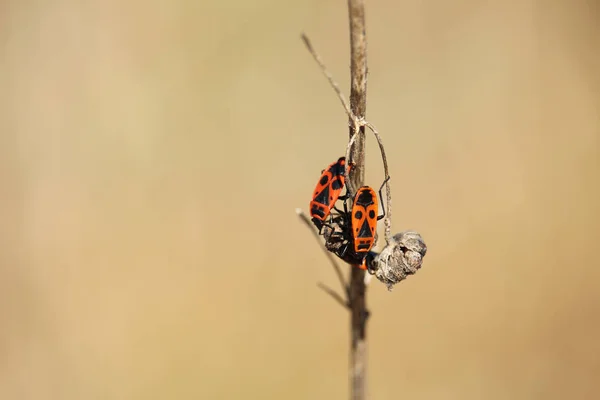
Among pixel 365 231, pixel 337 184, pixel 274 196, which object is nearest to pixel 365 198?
pixel 365 231

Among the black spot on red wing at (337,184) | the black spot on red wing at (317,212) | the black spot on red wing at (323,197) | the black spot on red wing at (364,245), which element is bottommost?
the black spot on red wing at (364,245)

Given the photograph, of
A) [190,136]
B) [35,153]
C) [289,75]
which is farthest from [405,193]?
[35,153]

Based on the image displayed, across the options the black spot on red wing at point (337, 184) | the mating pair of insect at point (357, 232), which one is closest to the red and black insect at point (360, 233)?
the mating pair of insect at point (357, 232)

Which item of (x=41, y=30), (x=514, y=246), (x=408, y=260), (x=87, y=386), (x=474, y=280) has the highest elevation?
(x=41, y=30)

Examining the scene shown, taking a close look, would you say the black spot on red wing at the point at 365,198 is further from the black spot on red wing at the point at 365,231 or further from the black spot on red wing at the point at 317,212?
the black spot on red wing at the point at 317,212

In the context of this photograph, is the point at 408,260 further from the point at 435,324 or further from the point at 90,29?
the point at 90,29
